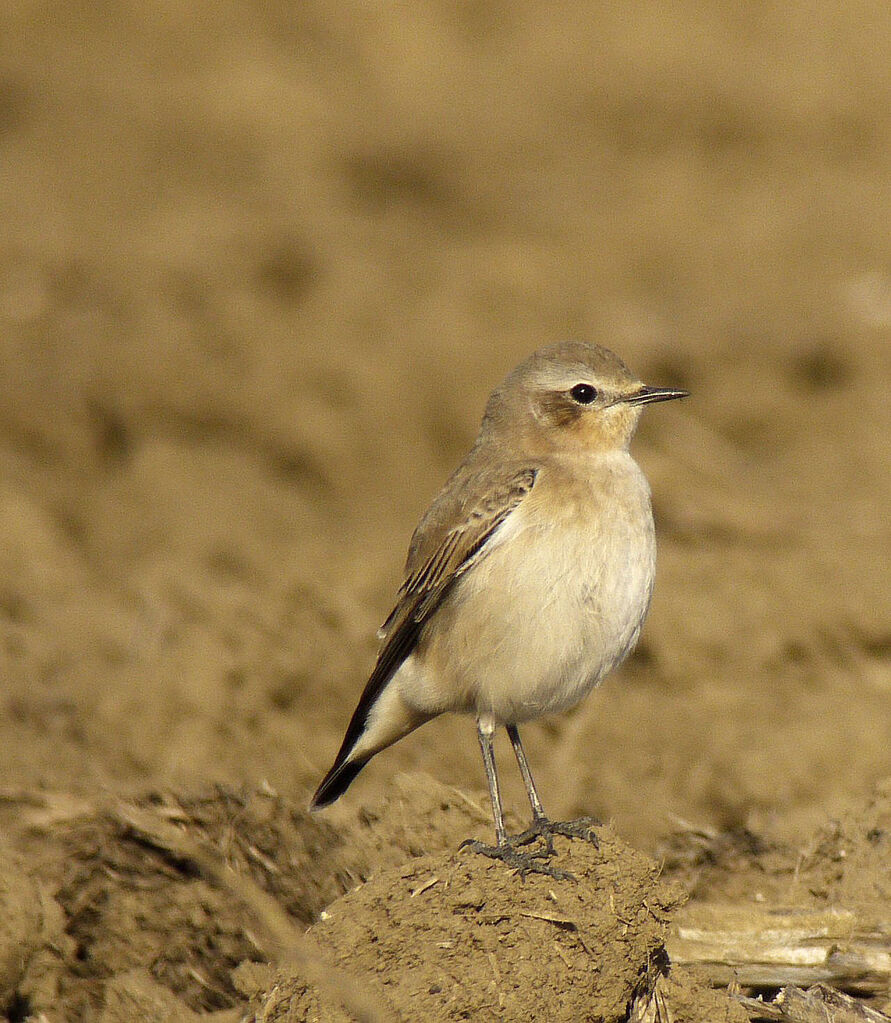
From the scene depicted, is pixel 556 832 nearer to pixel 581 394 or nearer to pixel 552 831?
pixel 552 831

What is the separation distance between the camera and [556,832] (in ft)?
19.6

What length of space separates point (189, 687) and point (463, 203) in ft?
27.7

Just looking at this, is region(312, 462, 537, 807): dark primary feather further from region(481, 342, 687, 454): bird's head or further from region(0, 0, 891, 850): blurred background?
region(0, 0, 891, 850): blurred background

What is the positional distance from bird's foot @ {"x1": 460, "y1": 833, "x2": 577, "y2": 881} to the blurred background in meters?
2.11

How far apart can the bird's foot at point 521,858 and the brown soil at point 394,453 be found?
95 millimetres

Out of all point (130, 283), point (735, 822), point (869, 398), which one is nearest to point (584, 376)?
point (735, 822)

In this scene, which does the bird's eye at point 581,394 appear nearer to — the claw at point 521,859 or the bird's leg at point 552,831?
the bird's leg at point 552,831

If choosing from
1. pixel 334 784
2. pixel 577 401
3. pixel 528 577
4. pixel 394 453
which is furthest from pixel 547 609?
pixel 394 453

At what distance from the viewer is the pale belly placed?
6.30 meters

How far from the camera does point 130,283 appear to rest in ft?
48.4

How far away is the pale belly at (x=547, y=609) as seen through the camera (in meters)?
6.30

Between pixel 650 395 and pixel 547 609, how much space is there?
1.37m

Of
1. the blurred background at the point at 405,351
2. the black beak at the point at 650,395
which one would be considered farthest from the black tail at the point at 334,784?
the black beak at the point at 650,395

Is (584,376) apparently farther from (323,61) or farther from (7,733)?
(323,61)
